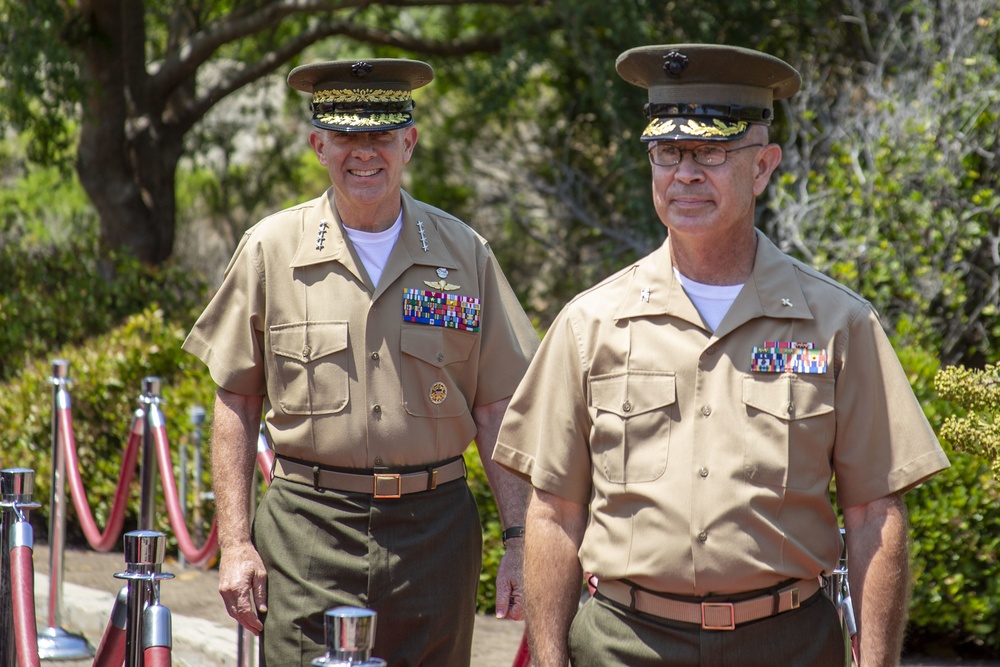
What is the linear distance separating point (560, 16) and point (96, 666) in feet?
23.9

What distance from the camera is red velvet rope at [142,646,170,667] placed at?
2.88 metres

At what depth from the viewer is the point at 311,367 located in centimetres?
346

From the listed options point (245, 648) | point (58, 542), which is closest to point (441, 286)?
point (245, 648)

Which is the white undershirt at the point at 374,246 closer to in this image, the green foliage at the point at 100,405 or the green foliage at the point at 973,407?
the green foliage at the point at 973,407

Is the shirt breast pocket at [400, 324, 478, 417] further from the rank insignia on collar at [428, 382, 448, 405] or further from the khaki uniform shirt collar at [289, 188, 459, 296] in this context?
the khaki uniform shirt collar at [289, 188, 459, 296]

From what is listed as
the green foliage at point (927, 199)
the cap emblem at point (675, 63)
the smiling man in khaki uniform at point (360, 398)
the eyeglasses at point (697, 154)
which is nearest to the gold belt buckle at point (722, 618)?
the eyeglasses at point (697, 154)

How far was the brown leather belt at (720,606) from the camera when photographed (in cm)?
251

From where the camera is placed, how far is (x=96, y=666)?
321 centimetres

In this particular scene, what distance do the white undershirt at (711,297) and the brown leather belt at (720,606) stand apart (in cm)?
60

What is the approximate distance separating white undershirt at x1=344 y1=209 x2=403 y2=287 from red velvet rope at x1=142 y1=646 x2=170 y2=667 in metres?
1.20

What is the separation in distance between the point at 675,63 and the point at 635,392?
73 cm

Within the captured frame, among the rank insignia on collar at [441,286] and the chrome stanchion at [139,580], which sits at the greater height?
the rank insignia on collar at [441,286]

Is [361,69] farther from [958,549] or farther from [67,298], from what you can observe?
[67,298]

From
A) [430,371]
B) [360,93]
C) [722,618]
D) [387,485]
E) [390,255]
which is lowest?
[722,618]
